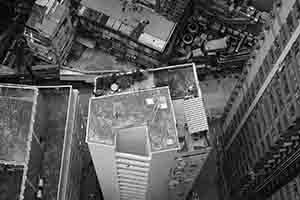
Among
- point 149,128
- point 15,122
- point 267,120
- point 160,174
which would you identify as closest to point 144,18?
point 160,174

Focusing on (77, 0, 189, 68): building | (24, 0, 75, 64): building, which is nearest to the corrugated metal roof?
(77, 0, 189, 68): building

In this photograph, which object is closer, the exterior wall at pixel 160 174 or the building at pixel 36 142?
the building at pixel 36 142

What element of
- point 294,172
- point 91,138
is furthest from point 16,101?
point 294,172

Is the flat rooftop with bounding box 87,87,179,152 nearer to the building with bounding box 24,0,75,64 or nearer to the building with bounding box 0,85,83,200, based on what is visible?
the building with bounding box 0,85,83,200

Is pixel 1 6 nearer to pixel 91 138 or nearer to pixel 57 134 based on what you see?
pixel 57 134

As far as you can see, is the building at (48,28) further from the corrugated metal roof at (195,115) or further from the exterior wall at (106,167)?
the corrugated metal roof at (195,115)

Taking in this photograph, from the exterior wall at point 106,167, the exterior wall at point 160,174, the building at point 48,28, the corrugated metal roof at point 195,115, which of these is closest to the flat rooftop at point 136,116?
the exterior wall at point 106,167
